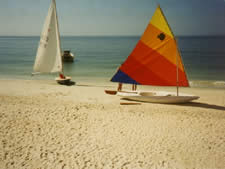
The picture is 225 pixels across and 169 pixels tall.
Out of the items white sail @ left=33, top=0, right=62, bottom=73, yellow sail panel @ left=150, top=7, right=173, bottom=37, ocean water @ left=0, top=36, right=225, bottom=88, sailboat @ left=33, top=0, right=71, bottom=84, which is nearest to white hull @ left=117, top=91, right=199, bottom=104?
yellow sail panel @ left=150, top=7, right=173, bottom=37

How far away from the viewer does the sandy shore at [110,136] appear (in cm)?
604

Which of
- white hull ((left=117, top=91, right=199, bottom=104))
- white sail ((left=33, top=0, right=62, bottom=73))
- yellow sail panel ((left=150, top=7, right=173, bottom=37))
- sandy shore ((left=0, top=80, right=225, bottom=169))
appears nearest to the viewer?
sandy shore ((left=0, top=80, right=225, bottom=169))

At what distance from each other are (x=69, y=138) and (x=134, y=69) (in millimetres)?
5526

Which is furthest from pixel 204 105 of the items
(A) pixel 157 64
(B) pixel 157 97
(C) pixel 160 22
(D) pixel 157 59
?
(C) pixel 160 22

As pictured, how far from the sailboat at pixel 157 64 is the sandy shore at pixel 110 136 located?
73cm

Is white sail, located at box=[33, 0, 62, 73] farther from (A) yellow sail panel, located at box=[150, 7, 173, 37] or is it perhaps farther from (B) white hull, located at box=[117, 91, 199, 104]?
(A) yellow sail panel, located at box=[150, 7, 173, 37]

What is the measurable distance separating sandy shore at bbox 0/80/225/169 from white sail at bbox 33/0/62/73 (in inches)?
237

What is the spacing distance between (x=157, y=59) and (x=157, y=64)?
0.25m

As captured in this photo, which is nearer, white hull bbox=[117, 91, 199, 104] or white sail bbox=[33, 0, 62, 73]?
white hull bbox=[117, 91, 199, 104]

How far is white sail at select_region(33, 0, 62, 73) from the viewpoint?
15531 mm

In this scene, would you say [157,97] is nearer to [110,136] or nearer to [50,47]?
[110,136]

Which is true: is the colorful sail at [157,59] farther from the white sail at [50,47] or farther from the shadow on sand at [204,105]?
the white sail at [50,47]

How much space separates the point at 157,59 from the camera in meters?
10.9

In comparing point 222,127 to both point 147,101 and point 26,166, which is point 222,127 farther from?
A: point 26,166
